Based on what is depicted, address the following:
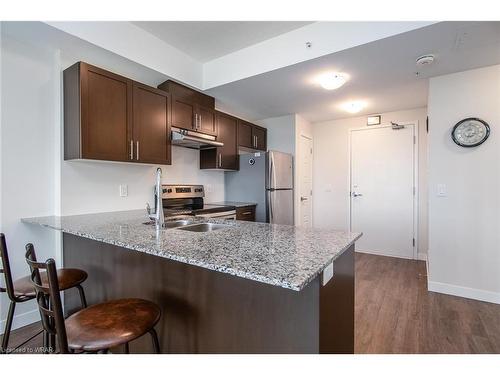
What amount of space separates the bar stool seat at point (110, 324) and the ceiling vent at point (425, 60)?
2.89 m


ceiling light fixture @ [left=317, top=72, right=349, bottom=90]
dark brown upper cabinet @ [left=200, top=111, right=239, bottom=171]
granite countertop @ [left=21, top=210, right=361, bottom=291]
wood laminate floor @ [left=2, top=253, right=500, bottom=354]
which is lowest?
wood laminate floor @ [left=2, top=253, right=500, bottom=354]

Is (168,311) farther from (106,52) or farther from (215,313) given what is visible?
(106,52)

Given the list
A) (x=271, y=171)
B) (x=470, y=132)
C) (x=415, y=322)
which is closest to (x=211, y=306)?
(x=415, y=322)

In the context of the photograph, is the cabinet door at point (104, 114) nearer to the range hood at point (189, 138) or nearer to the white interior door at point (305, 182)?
the range hood at point (189, 138)

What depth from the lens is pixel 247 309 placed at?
3.74 ft

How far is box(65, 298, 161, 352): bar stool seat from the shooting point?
102cm

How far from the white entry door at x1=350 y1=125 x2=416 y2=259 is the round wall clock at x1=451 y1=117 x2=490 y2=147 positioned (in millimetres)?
1363

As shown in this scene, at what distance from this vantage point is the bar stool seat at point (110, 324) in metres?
1.02

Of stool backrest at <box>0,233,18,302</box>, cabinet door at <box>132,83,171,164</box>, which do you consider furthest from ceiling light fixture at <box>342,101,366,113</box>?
stool backrest at <box>0,233,18,302</box>

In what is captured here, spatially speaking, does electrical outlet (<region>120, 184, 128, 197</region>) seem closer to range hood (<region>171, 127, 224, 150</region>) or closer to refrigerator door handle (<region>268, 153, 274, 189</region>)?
range hood (<region>171, 127, 224, 150</region>)

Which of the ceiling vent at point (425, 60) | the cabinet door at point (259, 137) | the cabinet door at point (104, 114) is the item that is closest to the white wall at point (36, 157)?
the cabinet door at point (104, 114)

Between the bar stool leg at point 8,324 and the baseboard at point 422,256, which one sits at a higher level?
the bar stool leg at point 8,324

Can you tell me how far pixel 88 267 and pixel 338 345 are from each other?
5.88 feet
